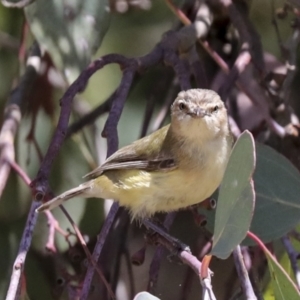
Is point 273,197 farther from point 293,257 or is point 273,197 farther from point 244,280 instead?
point 244,280

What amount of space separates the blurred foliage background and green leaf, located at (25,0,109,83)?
307mm

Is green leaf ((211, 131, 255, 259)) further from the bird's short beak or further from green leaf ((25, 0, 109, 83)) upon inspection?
green leaf ((25, 0, 109, 83))

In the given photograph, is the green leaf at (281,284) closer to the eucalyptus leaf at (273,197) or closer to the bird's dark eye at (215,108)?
the eucalyptus leaf at (273,197)

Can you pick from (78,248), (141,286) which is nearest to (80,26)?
(78,248)

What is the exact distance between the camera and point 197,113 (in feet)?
4.57

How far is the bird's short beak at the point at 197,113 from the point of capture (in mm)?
1380

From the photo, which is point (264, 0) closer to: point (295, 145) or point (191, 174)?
point (295, 145)

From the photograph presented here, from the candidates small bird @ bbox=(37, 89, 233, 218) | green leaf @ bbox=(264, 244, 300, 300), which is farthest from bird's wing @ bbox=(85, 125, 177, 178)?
green leaf @ bbox=(264, 244, 300, 300)

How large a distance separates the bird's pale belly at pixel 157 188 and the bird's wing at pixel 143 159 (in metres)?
0.02

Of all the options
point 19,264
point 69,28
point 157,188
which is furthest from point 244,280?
point 69,28

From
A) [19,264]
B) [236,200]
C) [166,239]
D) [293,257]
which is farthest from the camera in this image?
[166,239]

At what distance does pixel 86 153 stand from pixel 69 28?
1.46ft

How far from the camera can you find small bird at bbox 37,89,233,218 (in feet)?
4.50

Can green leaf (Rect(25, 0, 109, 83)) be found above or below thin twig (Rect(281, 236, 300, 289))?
above
